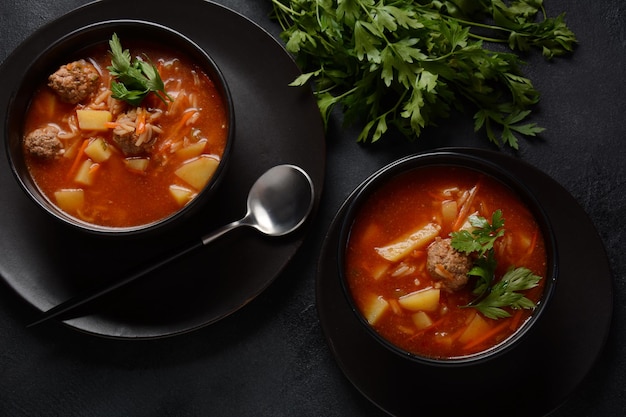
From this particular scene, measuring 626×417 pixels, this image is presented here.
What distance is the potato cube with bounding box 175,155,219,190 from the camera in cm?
339

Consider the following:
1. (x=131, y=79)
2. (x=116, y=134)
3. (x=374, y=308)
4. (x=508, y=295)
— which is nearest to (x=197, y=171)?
(x=116, y=134)

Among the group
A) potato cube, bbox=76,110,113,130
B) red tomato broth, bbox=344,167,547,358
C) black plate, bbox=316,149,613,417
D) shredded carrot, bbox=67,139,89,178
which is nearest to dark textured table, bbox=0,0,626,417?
black plate, bbox=316,149,613,417

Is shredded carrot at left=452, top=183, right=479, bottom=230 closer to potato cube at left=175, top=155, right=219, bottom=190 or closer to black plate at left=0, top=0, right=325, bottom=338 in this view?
black plate at left=0, top=0, right=325, bottom=338

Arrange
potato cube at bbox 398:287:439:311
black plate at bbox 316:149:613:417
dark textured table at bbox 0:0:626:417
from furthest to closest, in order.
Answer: dark textured table at bbox 0:0:626:417, black plate at bbox 316:149:613:417, potato cube at bbox 398:287:439:311

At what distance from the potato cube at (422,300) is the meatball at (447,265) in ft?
0.21

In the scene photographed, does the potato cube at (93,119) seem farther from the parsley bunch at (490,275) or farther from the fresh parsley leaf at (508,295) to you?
the fresh parsley leaf at (508,295)

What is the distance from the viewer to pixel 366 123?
392 centimetres

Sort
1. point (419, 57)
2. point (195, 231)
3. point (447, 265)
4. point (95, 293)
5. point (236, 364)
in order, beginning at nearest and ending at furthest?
1. point (447, 265)
2. point (95, 293)
3. point (419, 57)
4. point (195, 231)
5. point (236, 364)

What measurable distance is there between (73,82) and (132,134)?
0.39 meters

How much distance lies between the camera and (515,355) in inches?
145

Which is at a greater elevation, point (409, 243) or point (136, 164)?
point (136, 164)

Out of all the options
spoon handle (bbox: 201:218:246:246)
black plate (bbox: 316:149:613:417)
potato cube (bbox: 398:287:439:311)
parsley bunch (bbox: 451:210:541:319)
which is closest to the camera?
parsley bunch (bbox: 451:210:541:319)

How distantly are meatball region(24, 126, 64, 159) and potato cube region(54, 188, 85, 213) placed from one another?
185mm

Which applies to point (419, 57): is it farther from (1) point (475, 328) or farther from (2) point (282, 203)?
(1) point (475, 328)
